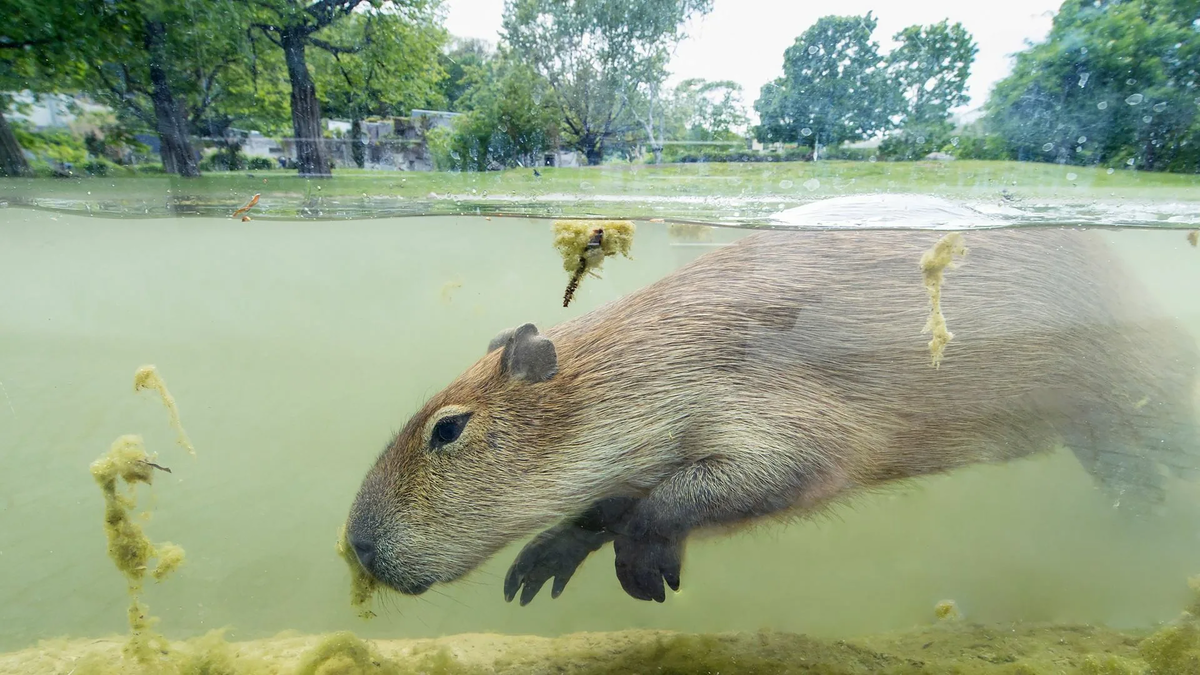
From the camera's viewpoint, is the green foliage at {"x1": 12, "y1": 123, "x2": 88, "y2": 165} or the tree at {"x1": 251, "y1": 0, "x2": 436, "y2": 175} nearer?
the tree at {"x1": 251, "y1": 0, "x2": 436, "y2": 175}

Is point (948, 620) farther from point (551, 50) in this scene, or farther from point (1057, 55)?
point (551, 50)

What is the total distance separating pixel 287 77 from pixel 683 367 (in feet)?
6.47

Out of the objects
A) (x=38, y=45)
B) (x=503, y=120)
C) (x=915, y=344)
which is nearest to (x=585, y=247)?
(x=503, y=120)

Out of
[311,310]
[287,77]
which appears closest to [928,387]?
[287,77]

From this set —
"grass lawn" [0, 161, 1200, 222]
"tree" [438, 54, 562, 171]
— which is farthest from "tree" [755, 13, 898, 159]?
"tree" [438, 54, 562, 171]

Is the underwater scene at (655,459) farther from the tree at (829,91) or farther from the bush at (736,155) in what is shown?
the tree at (829,91)

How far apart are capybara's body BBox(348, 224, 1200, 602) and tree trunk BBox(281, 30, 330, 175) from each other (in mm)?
1204

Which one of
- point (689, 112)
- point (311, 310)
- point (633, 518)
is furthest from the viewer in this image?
point (311, 310)

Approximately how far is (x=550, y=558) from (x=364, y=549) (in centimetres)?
81

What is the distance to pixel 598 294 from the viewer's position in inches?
151

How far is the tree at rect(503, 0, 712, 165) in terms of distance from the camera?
2.22 metres

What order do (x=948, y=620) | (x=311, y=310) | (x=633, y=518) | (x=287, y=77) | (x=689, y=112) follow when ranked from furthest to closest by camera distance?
(x=311, y=310)
(x=948, y=620)
(x=689, y=112)
(x=633, y=518)
(x=287, y=77)

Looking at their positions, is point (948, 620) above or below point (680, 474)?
below

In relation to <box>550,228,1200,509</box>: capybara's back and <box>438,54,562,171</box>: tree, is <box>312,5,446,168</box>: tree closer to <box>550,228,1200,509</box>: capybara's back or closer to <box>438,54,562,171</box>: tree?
<box>438,54,562,171</box>: tree
